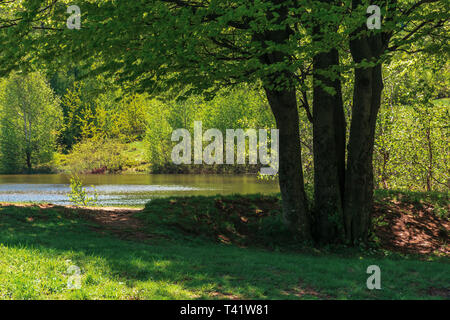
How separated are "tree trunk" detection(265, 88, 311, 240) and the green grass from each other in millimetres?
1058

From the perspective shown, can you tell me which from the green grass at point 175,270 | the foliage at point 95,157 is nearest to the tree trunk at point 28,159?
the foliage at point 95,157

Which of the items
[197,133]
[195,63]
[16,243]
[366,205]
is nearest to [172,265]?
[16,243]

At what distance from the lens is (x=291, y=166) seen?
10.7 metres

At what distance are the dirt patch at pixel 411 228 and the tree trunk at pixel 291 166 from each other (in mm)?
2367

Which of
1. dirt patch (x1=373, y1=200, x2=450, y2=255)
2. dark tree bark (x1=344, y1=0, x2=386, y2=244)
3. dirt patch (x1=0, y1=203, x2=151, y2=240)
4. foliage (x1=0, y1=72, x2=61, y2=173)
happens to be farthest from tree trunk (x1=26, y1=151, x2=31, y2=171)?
dark tree bark (x1=344, y1=0, x2=386, y2=244)

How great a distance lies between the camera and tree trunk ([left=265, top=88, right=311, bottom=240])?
10586 mm

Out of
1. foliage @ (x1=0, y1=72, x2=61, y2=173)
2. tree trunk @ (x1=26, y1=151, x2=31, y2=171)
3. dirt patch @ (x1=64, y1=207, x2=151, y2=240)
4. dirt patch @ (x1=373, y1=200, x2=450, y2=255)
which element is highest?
foliage @ (x1=0, y1=72, x2=61, y2=173)

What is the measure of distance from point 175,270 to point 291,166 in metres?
4.92

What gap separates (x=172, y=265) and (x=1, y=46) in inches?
265

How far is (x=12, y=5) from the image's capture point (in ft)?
43.5

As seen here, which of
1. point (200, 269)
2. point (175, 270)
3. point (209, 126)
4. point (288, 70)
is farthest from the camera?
point (209, 126)

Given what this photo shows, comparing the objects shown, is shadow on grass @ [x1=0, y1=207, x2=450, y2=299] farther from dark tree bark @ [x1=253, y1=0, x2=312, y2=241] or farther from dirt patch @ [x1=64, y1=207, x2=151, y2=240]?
dark tree bark @ [x1=253, y1=0, x2=312, y2=241]

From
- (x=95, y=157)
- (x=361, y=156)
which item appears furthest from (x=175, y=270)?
(x=95, y=157)

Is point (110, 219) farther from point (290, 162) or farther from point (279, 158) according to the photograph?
point (290, 162)
